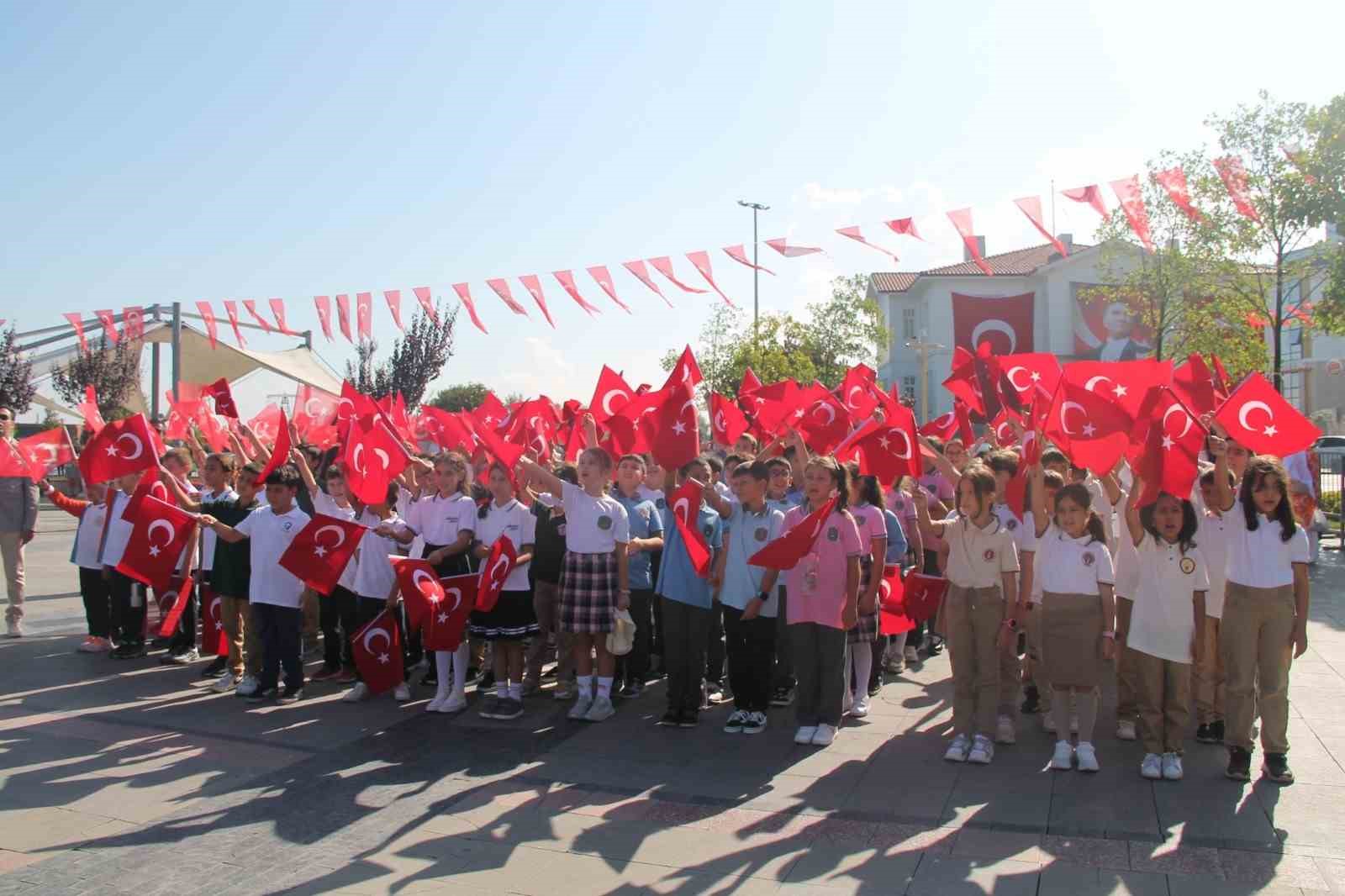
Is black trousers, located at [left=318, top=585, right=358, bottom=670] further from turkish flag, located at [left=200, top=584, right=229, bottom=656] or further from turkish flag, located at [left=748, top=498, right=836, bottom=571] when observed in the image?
turkish flag, located at [left=748, top=498, right=836, bottom=571]

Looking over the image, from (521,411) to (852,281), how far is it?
30.8 meters

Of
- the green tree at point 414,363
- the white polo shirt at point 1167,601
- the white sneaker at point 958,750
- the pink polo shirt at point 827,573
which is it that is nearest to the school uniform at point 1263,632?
the white polo shirt at point 1167,601

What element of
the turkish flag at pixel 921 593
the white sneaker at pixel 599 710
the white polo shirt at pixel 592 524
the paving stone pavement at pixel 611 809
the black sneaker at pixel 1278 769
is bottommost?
the paving stone pavement at pixel 611 809

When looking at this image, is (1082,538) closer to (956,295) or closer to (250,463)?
(250,463)

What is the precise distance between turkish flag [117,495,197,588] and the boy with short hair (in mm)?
465

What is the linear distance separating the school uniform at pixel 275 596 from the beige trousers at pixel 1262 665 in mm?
5864

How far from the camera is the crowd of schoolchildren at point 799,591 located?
18.6 feet

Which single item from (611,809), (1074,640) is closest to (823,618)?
(1074,640)

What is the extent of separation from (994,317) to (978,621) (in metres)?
51.7

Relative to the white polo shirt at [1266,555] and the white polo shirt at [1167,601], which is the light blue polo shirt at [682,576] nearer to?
the white polo shirt at [1167,601]

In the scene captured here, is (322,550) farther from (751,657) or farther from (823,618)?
(823,618)

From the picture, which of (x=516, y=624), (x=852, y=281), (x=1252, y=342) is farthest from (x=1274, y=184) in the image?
(x=852, y=281)

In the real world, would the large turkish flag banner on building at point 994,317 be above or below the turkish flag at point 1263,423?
above

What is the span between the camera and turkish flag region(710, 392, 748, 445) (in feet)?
36.0
